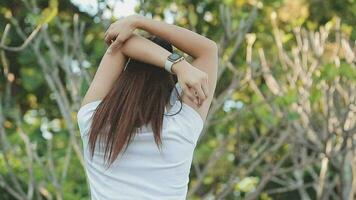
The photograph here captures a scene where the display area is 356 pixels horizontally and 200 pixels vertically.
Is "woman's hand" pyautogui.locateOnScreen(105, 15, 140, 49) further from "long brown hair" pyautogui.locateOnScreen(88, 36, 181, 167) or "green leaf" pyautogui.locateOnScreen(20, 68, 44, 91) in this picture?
"green leaf" pyautogui.locateOnScreen(20, 68, 44, 91)

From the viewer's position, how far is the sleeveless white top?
2.29 meters

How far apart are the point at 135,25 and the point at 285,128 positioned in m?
4.61

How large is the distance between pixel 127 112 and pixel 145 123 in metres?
0.05

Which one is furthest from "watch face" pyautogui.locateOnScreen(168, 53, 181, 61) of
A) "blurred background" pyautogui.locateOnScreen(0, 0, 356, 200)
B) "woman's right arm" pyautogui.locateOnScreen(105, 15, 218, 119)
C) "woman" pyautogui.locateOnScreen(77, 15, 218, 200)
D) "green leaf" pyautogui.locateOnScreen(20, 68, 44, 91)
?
"green leaf" pyautogui.locateOnScreen(20, 68, 44, 91)

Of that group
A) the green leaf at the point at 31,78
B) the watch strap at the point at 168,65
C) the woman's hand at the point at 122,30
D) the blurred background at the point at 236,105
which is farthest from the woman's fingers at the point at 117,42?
the green leaf at the point at 31,78

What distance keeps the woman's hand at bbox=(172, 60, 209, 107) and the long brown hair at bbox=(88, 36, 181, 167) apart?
3.7 inches

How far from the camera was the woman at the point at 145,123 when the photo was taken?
2299 millimetres

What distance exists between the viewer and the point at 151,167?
90.7 inches

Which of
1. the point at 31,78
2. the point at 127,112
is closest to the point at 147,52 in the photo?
the point at 127,112

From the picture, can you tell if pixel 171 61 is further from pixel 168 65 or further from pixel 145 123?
pixel 145 123

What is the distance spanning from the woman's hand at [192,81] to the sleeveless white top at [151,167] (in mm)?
94

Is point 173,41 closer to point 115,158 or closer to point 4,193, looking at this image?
point 115,158

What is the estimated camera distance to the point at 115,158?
230cm

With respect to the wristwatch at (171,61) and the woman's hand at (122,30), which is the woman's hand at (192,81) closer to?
the wristwatch at (171,61)
